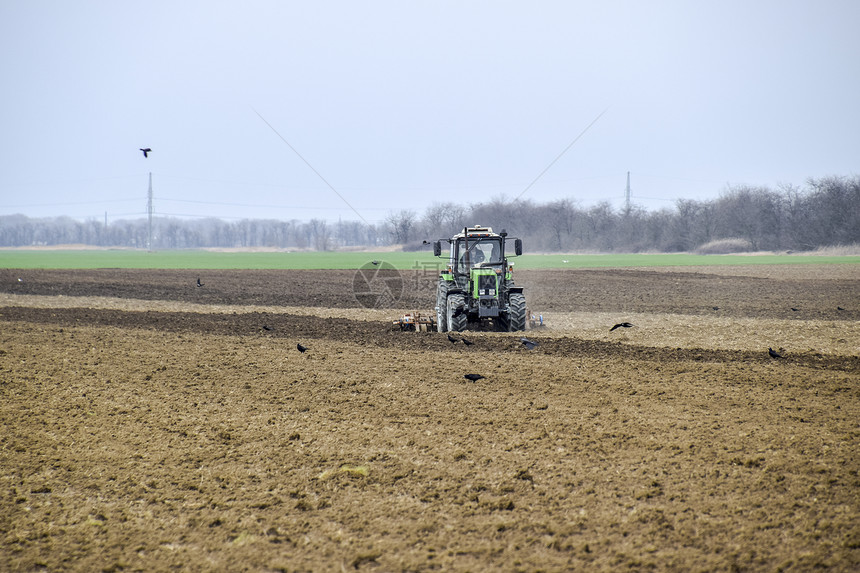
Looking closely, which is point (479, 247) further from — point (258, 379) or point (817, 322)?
point (817, 322)

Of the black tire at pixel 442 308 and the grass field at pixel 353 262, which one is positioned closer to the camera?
the black tire at pixel 442 308

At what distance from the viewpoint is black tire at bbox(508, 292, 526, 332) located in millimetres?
15984

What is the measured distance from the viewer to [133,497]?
606 centimetres

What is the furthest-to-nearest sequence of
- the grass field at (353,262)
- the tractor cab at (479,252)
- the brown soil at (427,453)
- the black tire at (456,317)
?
the grass field at (353,262) → the tractor cab at (479,252) → the black tire at (456,317) → the brown soil at (427,453)

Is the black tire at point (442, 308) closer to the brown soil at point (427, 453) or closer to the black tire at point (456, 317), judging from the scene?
the black tire at point (456, 317)

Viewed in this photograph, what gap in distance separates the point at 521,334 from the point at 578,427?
296 inches

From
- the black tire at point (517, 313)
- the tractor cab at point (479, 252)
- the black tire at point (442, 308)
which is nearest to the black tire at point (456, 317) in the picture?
the black tire at point (442, 308)

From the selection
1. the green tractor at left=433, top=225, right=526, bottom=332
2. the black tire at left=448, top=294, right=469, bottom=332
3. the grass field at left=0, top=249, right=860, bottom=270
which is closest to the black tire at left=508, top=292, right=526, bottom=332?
the green tractor at left=433, top=225, right=526, bottom=332

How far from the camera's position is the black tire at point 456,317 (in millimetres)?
15781

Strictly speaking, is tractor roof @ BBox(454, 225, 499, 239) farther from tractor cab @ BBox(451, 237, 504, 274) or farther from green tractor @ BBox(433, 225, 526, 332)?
tractor cab @ BBox(451, 237, 504, 274)

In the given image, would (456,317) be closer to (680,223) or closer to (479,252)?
(479,252)

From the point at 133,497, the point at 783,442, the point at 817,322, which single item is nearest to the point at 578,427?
the point at 783,442

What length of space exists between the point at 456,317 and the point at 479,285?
3.16 feet

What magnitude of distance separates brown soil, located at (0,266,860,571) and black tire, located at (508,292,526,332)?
3.82 feet
